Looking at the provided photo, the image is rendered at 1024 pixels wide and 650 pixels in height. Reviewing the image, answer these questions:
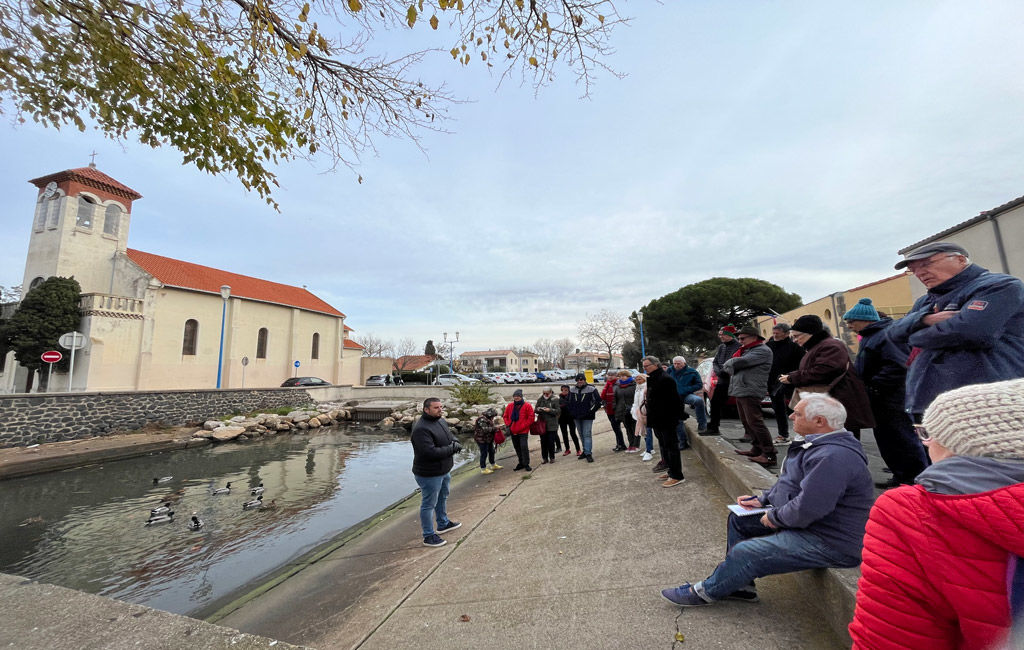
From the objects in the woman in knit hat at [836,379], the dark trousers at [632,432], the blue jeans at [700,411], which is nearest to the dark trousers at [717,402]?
the blue jeans at [700,411]

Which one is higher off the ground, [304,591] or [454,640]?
[454,640]

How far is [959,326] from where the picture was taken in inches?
98.8

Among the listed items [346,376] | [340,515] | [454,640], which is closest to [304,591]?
[454,640]

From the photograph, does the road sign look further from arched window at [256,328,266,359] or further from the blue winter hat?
the blue winter hat

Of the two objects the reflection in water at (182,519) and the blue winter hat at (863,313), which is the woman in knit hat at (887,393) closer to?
the blue winter hat at (863,313)

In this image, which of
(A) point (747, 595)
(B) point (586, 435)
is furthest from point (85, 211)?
(A) point (747, 595)

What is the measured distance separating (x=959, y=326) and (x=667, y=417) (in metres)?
3.03

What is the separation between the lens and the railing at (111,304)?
77.2ft

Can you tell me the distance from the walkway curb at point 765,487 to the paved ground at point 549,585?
0.09 m

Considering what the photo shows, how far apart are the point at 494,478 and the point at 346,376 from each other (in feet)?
115

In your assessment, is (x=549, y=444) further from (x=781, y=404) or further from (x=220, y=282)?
(x=220, y=282)

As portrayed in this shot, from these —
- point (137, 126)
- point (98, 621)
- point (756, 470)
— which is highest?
point (137, 126)

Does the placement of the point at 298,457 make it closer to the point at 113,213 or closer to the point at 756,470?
the point at 756,470

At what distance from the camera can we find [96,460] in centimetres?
1312
